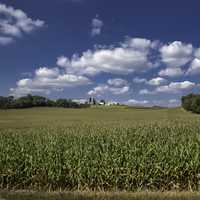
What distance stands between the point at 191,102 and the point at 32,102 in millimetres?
33505

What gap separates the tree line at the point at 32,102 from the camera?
75750mm

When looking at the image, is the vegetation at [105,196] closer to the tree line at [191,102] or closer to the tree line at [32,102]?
the tree line at [191,102]

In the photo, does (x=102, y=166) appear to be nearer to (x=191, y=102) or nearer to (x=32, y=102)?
(x=191, y=102)

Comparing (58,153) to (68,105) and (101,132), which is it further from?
(68,105)

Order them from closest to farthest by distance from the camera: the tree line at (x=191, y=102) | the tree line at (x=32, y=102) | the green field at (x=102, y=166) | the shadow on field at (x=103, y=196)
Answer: the shadow on field at (x=103, y=196), the green field at (x=102, y=166), the tree line at (x=191, y=102), the tree line at (x=32, y=102)

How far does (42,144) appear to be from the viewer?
1389 cm

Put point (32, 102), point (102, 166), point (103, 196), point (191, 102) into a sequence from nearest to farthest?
point (103, 196) → point (102, 166) → point (191, 102) → point (32, 102)

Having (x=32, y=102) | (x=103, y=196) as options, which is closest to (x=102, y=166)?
(x=103, y=196)

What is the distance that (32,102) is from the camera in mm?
81250

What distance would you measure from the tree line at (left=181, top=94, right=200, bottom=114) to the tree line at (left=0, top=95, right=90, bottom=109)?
84.4ft

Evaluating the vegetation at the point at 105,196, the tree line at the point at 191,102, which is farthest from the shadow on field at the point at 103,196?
the tree line at the point at 191,102

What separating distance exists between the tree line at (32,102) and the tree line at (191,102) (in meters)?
25.7

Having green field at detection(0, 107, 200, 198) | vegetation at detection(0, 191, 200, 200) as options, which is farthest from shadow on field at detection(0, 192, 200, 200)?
green field at detection(0, 107, 200, 198)

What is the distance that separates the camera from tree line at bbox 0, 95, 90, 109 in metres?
75.8
